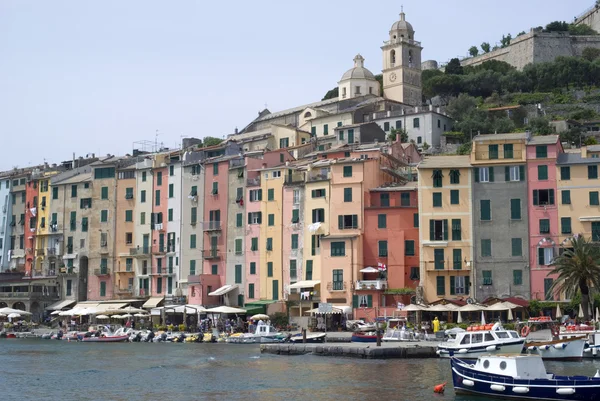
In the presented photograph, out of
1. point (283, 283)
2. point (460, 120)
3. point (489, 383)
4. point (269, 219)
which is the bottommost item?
point (489, 383)

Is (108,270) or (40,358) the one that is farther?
(108,270)

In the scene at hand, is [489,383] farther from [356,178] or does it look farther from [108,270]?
[108,270]

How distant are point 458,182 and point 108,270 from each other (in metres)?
39.3

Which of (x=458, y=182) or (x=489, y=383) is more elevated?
(x=458, y=182)

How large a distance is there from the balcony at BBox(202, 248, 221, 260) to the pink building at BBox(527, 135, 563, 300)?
1179 inches

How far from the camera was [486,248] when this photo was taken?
72.9 m

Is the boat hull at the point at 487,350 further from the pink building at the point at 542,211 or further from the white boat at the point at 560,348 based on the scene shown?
the pink building at the point at 542,211

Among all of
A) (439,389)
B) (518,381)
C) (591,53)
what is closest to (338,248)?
(439,389)

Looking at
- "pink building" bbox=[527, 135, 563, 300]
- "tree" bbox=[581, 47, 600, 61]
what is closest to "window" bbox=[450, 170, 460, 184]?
"pink building" bbox=[527, 135, 563, 300]

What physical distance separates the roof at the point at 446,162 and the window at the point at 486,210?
3170 millimetres

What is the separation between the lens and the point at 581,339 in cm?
5391

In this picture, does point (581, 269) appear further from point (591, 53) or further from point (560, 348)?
point (591, 53)

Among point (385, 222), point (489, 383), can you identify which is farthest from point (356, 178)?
point (489, 383)

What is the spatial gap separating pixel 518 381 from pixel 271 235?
47.2 metres
